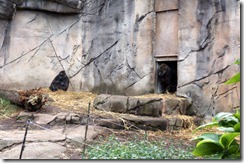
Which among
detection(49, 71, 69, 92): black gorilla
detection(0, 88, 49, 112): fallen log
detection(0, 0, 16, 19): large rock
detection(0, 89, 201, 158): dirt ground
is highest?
detection(0, 0, 16, 19): large rock

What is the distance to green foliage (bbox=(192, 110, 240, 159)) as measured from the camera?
10.00 feet

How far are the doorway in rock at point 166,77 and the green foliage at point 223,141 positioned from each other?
12.7ft

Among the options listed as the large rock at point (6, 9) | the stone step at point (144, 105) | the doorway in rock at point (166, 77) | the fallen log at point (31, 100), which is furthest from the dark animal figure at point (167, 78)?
the large rock at point (6, 9)

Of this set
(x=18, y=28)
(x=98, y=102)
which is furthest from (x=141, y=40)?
(x=18, y=28)

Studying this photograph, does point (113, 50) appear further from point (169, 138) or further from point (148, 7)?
point (169, 138)

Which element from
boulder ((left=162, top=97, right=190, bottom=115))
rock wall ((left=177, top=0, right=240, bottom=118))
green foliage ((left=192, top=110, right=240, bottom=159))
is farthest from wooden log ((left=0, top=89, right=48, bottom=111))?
green foliage ((left=192, top=110, right=240, bottom=159))

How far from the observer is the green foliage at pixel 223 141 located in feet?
10.00

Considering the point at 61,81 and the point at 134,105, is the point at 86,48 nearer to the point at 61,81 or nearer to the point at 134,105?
the point at 61,81

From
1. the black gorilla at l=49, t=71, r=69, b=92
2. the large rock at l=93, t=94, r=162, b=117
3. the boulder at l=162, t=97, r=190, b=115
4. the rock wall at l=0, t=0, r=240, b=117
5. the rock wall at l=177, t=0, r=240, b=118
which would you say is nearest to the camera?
the large rock at l=93, t=94, r=162, b=117

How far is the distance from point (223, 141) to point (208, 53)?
355 centimetres

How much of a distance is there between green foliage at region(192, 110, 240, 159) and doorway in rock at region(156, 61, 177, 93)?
152 inches

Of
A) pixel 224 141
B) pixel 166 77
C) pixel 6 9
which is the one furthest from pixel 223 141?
pixel 6 9

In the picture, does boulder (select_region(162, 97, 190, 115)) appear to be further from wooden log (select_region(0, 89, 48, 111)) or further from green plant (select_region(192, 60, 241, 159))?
green plant (select_region(192, 60, 241, 159))

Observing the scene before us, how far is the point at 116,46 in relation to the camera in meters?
8.08
